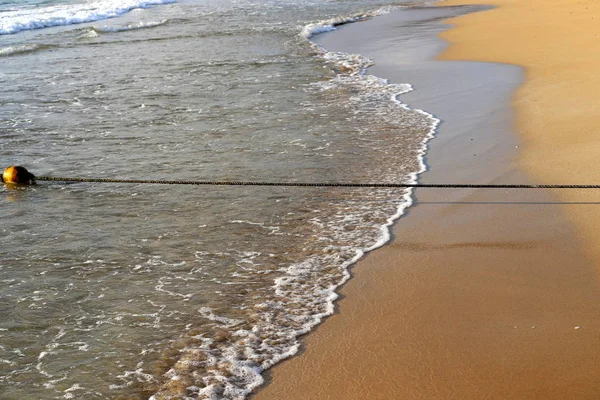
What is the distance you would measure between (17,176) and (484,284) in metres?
3.90

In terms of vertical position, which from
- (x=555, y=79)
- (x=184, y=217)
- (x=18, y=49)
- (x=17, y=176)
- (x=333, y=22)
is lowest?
(x=184, y=217)

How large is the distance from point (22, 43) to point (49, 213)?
12270mm

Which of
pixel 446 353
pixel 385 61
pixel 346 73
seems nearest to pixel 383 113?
pixel 346 73

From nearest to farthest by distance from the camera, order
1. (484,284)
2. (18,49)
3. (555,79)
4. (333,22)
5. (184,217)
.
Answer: (484,284)
(184,217)
(555,79)
(18,49)
(333,22)

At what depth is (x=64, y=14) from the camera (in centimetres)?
2256

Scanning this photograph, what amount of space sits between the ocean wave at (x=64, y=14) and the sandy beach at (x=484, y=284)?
50.6 ft

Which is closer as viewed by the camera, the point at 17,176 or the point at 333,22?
the point at 17,176

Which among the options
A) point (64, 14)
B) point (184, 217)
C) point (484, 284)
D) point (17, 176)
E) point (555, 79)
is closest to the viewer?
point (484, 284)

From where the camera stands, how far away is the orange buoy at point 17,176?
6.12 metres

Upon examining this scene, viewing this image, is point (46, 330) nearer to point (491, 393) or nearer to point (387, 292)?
point (387, 292)

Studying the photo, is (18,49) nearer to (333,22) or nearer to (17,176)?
Result: (333,22)

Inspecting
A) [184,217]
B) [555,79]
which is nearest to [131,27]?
[555,79]

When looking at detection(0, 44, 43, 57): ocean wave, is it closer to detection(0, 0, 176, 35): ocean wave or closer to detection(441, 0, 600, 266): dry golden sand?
detection(0, 0, 176, 35): ocean wave

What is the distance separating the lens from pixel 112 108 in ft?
29.8
